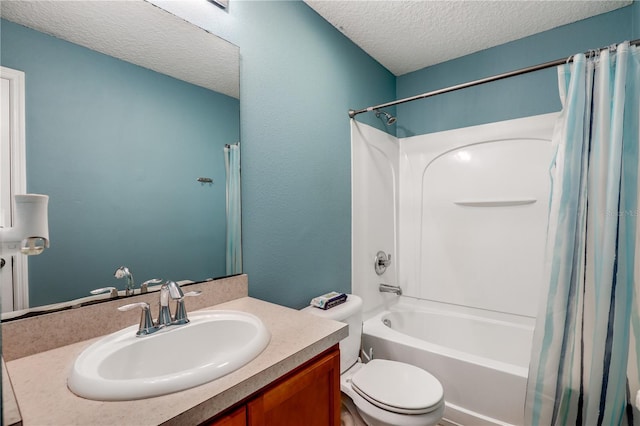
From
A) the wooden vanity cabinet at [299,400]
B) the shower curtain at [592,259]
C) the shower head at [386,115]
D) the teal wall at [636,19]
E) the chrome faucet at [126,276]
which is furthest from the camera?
the shower head at [386,115]

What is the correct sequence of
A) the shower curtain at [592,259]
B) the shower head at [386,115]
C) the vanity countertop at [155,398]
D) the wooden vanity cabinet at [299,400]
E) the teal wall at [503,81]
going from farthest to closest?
the shower head at [386,115]
the teal wall at [503,81]
the shower curtain at [592,259]
the wooden vanity cabinet at [299,400]
the vanity countertop at [155,398]

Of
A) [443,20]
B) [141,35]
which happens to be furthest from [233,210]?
[443,20]

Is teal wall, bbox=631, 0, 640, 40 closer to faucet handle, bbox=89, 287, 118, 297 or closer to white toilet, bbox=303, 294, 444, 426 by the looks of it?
white toilet, bbox=303, 294, 444, 426

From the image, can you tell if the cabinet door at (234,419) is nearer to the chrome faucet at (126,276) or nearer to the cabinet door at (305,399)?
the cabinet door at (305,399)

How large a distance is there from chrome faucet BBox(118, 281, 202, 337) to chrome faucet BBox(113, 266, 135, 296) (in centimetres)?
11

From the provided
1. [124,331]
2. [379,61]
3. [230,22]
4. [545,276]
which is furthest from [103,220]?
[379,61]

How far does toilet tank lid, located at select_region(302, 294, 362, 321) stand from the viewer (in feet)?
5.32

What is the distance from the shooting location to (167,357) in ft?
3.22

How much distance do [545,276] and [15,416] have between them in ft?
5.89

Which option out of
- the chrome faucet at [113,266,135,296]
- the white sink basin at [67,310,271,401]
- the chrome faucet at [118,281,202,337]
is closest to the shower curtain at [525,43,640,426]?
the white sink basin at [67,310,271,401]

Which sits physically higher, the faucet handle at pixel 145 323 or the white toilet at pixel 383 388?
the faucet handle at pixel 145 323

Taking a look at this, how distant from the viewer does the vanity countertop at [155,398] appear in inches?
23.7

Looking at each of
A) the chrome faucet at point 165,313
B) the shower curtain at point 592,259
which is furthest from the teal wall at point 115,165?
the shower curtain at point 592,259

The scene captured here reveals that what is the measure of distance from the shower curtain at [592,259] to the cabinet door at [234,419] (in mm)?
1377
